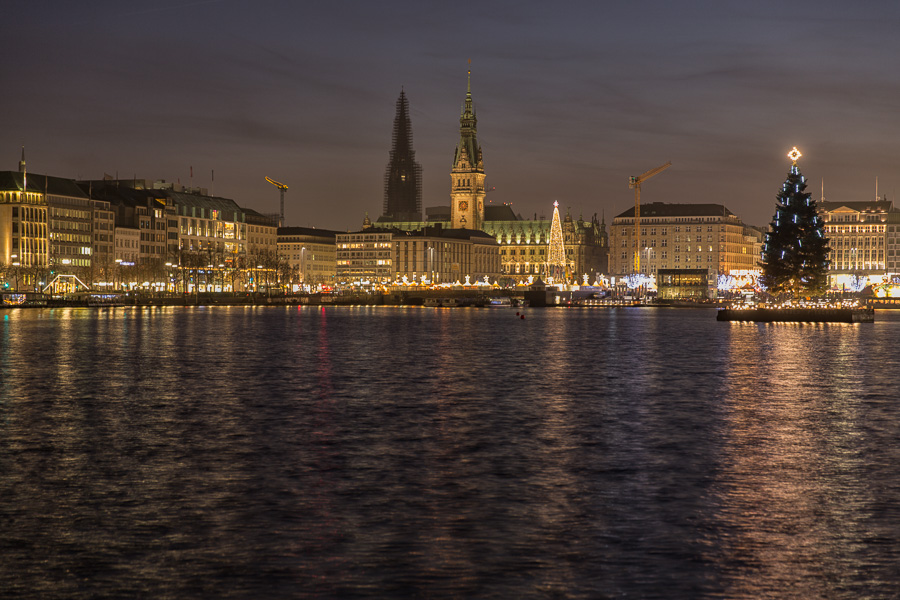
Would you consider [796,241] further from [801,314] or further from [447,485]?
[447,485]

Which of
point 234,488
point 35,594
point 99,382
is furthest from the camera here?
point 99,382

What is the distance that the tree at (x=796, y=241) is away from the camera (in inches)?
4951

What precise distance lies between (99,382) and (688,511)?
35.9 m

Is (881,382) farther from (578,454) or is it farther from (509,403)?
(578,454)

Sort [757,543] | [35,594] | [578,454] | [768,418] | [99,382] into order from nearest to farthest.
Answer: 1. [35,594]
2. [757,543]
3. [578,454]
4. [768,418]
5. [99,382]

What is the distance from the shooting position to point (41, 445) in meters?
31.2

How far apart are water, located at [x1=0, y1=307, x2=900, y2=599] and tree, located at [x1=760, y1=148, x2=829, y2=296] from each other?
72.2 m

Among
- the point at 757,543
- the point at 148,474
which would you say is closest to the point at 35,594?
the point at 148,474

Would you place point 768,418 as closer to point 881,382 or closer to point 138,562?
point 881,382

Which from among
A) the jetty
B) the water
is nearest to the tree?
the jetty

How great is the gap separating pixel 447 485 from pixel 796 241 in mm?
109335

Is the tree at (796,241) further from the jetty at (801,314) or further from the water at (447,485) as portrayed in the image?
the water at (447,485)

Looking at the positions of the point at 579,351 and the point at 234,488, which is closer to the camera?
the point at 234,488

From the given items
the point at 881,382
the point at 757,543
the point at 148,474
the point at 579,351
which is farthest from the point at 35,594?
the point at 579,351
